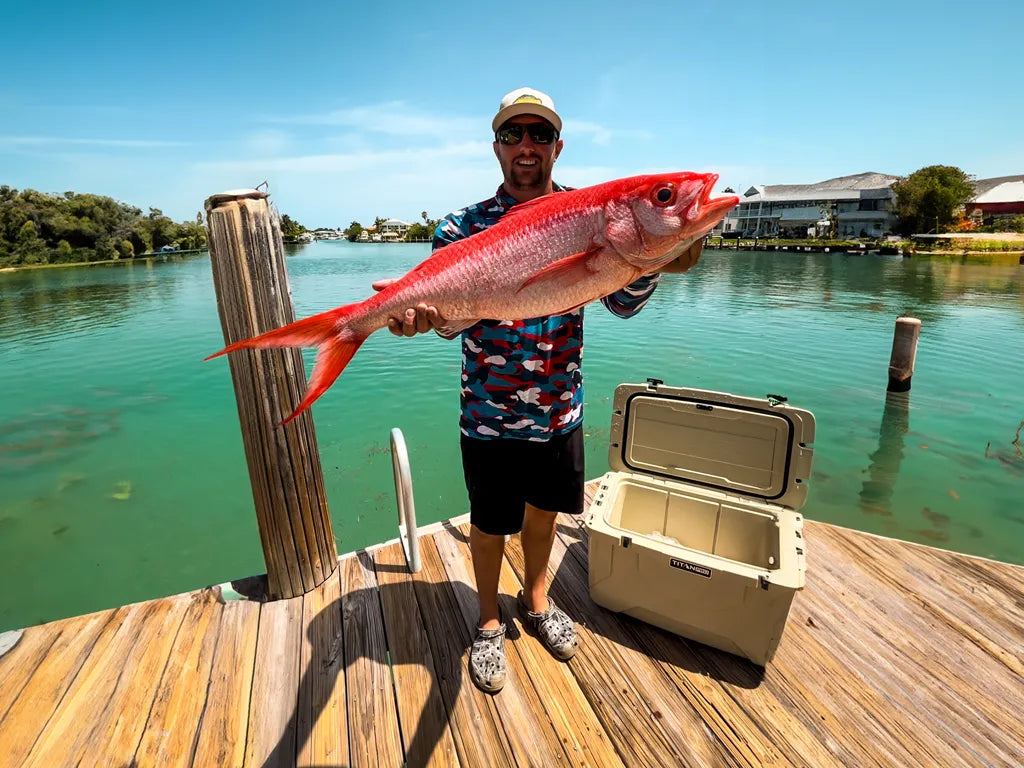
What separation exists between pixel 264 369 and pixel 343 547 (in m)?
4.27

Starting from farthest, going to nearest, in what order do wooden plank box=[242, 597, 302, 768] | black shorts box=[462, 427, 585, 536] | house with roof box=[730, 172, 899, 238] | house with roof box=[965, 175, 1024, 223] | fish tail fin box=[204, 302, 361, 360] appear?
1. house with roof box=[730, 172, 899, 238]
2. house with roof box=[965, 175, 1024, 223]
3. black shorts box=[462, 427, 585, 536]
4. wooden plank box=[242, 597, 302, 768]
5. fish tail fin box=[204, 302, 361, 360]

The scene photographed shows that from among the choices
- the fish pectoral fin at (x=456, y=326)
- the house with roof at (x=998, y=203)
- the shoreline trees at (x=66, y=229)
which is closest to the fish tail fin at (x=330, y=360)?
the fish pectoral fin at (x=456, y=326)

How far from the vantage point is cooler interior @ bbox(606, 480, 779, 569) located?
9.18 ft

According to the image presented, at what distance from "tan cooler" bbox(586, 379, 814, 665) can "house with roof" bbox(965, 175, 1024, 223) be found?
264ft

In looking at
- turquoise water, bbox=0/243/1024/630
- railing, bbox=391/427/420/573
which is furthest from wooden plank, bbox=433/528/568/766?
turquoise water, bbox=0/243/1024/630

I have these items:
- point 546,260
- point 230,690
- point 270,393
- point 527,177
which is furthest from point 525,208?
point 230,690

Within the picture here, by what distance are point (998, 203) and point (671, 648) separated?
8550cm

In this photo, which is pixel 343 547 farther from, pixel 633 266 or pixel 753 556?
pixel 633 266

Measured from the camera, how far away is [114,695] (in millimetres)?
2402

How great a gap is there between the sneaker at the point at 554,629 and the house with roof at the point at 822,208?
260 feet

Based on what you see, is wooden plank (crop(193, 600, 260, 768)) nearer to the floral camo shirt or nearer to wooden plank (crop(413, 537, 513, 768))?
wooden plank (crop(413, 537, 513, 768))

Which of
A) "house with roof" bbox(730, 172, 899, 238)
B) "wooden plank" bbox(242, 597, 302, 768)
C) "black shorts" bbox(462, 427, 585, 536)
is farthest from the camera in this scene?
"house with roof" bbox(730, 172, 899, 238)

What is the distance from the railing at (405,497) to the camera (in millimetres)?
3121

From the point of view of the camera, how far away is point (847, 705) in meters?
2.37
